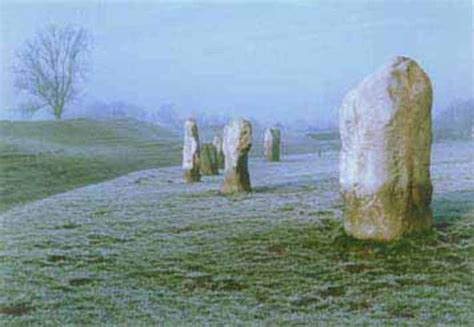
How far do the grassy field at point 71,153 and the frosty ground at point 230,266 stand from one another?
201 inches

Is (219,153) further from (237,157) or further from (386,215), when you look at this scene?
(386,215)

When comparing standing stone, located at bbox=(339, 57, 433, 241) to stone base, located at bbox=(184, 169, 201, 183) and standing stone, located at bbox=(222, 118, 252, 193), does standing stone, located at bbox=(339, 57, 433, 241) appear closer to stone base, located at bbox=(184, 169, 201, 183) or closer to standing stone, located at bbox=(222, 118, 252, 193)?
standing stone, located at bbox=(222, 118, 252, 193)

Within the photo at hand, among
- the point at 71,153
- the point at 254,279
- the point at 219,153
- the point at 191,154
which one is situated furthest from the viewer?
the point at 71,153

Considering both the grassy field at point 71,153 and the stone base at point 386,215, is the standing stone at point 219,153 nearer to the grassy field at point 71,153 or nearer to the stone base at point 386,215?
the grassy field at point 71,153

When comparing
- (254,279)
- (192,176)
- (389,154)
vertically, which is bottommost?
(254,279)

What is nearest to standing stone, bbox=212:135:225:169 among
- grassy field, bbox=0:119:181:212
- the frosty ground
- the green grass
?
grassy field, bbox=0:119:181:212

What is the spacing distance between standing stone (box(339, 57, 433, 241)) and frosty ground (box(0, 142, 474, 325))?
364 millimetres

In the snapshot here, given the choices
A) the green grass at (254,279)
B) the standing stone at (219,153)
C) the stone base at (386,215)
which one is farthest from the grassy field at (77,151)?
the stone base at (386,215)

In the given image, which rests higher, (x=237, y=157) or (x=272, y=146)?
(x=237, y=157)

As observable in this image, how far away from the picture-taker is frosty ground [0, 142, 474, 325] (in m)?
8.22

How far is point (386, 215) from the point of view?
437 inches

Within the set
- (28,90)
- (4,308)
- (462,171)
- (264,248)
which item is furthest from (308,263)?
(28,90)

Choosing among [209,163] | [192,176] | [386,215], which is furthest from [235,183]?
[209,163]

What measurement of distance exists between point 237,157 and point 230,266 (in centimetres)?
812
